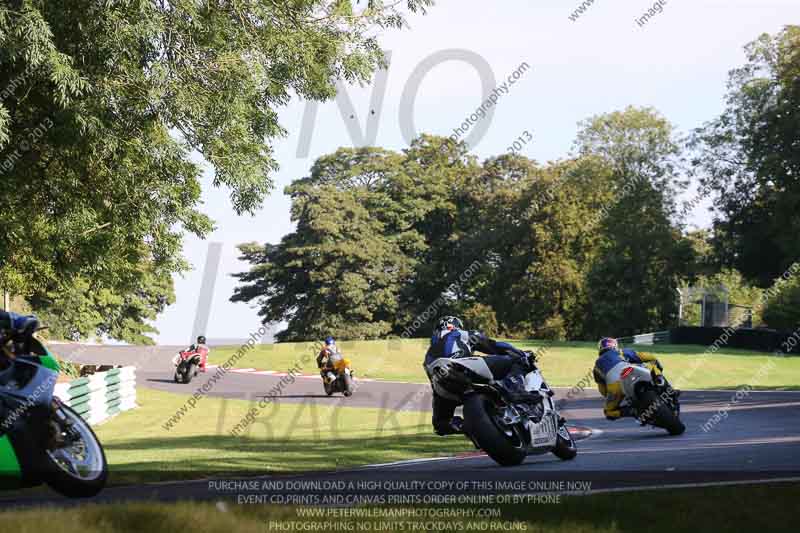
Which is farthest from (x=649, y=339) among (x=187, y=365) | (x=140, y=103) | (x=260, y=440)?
(x=140, y=103)

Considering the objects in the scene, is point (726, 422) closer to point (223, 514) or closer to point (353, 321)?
point (223, 514)

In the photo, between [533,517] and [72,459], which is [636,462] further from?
[72,459]

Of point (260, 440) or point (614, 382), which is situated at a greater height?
point (614, 382)

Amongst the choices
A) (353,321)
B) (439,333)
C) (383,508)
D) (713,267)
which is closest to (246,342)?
(353,321)

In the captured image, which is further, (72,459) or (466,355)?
(466,355)

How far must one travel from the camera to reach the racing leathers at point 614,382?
16.2m

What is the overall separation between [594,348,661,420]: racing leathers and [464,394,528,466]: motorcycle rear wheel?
523 cm

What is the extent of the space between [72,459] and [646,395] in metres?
10.5

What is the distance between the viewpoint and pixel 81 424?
23.7 ft

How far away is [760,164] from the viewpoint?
180ft

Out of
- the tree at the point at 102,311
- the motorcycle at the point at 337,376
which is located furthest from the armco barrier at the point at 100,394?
the tree at the point at 102,311

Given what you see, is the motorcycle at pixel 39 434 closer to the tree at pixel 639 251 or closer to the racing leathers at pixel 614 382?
the racing leathers at pixel 614 382

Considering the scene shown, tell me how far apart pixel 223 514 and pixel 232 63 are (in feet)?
41.9

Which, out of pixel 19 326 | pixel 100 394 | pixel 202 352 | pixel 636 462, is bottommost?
pixel 100 394
